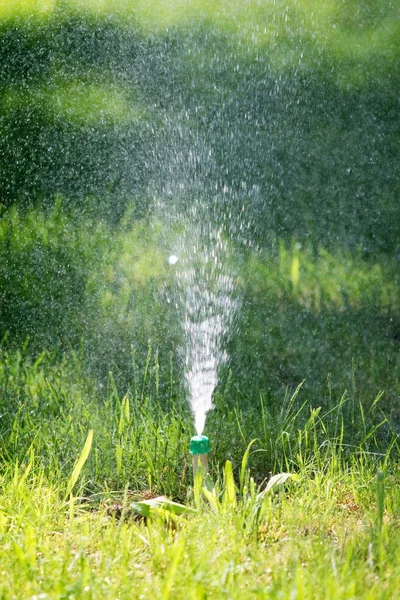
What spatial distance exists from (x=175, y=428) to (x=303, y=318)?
4.35 feet

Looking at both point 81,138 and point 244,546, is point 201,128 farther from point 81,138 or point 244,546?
point 244,546

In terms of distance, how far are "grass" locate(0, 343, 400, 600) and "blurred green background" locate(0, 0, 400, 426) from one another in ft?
2.65

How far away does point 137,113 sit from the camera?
488cm

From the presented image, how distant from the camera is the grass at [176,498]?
6.01 feet

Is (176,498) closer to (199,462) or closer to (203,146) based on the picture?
(199,462)

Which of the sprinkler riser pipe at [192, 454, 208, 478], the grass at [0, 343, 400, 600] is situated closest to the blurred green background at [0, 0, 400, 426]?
the grass at [0, 343, 400, 600]

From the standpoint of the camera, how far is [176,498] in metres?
2.68

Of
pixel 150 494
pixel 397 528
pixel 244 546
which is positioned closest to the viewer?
pixel 244 546

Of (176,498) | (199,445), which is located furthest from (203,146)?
(199,445)

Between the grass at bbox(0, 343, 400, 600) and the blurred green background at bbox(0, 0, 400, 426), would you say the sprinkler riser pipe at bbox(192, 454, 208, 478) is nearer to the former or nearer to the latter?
the grass at bbox(0, 343, 400, 600)

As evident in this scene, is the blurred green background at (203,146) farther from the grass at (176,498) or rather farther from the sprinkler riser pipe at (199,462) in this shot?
the sprinkler riser pipe at (199,462)

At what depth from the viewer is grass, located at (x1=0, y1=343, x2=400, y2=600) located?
1.83 m

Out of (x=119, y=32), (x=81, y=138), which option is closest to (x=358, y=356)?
(x=81, y=138)

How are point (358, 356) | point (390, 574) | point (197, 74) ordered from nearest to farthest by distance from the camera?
→ point (390, 574)
point (358, 356)
point (197, 74)
